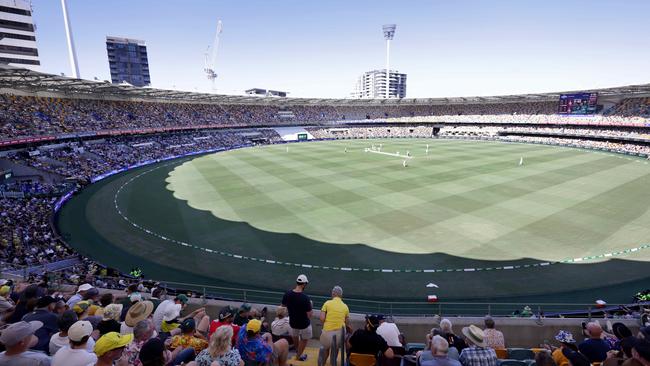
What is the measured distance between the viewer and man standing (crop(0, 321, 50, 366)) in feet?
13.2

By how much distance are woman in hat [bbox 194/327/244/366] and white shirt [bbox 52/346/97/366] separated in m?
1.37

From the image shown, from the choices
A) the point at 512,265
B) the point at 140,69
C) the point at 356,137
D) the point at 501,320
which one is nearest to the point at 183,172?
the point at 512,265

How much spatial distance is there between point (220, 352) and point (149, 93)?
6459cm

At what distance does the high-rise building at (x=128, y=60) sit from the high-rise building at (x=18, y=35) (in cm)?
7767

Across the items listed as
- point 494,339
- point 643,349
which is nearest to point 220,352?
point 494,339

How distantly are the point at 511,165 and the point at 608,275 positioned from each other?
94.6ft

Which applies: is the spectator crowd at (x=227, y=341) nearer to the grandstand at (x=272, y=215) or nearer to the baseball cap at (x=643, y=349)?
the baseball cap at (x=643, y=349)

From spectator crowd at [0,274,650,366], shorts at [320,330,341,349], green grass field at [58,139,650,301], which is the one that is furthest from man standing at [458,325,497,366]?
green grass field at [58,139,650,301]

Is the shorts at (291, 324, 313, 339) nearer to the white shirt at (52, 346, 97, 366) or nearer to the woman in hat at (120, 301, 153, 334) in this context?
Result: the woman in hat at (120, 301, 153, 334)

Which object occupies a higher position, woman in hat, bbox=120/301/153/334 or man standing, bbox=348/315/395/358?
woman in hat, bbox=120/301/153/334

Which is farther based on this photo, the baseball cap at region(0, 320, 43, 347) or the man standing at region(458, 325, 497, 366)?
the man standing at region(458, 325, 497, 366)

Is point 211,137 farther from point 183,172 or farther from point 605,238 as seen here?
point 605,238

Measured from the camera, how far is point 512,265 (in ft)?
56.5

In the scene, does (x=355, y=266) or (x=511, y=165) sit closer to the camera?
(x=355, y=266)
